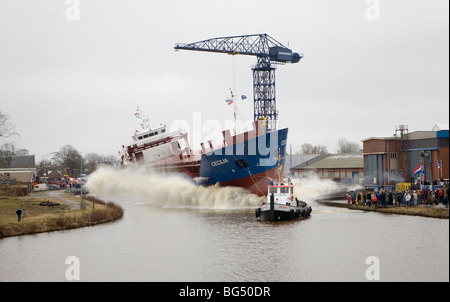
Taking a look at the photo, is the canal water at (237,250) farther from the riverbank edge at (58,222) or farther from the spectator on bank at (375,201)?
the spectator on bank at (375,201)

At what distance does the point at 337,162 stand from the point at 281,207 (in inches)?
2214

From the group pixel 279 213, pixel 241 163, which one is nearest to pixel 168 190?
pixel 241 163

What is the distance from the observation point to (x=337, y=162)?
302ft

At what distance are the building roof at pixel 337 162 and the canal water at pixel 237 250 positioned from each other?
44.6 meters

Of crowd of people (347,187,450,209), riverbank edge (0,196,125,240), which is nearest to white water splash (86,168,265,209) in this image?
riverbank edge (0,196,125,240)

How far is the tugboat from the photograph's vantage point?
3794 cm

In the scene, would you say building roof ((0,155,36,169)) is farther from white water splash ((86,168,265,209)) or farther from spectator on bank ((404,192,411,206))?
spectator on bank ((404,192,411,206))

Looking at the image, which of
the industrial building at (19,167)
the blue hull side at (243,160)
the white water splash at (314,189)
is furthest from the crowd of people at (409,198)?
the industrial building at (19,167)

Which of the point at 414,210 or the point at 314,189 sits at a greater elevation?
the point at 314,189

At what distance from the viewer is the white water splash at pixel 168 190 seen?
50406mm

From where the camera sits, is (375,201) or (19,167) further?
(19,167)

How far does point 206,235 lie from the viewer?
32.9 metres

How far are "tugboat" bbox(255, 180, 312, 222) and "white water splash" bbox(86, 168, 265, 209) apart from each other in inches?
399

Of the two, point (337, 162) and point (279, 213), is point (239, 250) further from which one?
point (337, 162)
